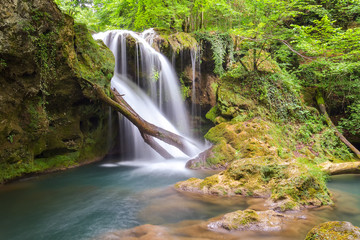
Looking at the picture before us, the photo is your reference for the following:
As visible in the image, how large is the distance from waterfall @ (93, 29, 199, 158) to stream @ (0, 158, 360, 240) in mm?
3862

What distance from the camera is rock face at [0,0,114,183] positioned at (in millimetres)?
5316

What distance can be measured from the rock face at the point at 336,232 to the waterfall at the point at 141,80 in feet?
27.1

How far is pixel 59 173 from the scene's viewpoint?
7.54m

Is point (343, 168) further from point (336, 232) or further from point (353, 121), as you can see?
point (336, 232)

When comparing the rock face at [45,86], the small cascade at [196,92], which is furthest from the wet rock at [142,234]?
the small cascade at [196,92]

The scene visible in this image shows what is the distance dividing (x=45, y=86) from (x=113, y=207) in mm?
4190

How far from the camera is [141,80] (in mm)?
11391

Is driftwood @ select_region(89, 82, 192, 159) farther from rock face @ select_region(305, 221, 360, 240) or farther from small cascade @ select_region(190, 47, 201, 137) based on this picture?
rock face @ select_region(305, 221, 360, 240)

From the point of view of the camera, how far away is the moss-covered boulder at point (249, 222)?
325 cm

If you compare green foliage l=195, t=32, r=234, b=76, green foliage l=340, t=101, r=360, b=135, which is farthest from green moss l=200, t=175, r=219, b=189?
green foliage l=340, t=101, r=360, b=135

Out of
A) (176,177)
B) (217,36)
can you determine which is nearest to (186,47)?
(217,36)

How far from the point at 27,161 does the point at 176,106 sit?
7396mm

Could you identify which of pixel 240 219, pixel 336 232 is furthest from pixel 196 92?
pixel 336 232

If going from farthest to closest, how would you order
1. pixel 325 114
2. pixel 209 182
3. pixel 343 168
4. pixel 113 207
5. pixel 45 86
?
pixel 325 114, pixel 343 168, pixel 45 86, pixel 209 182, pixel 113 207
